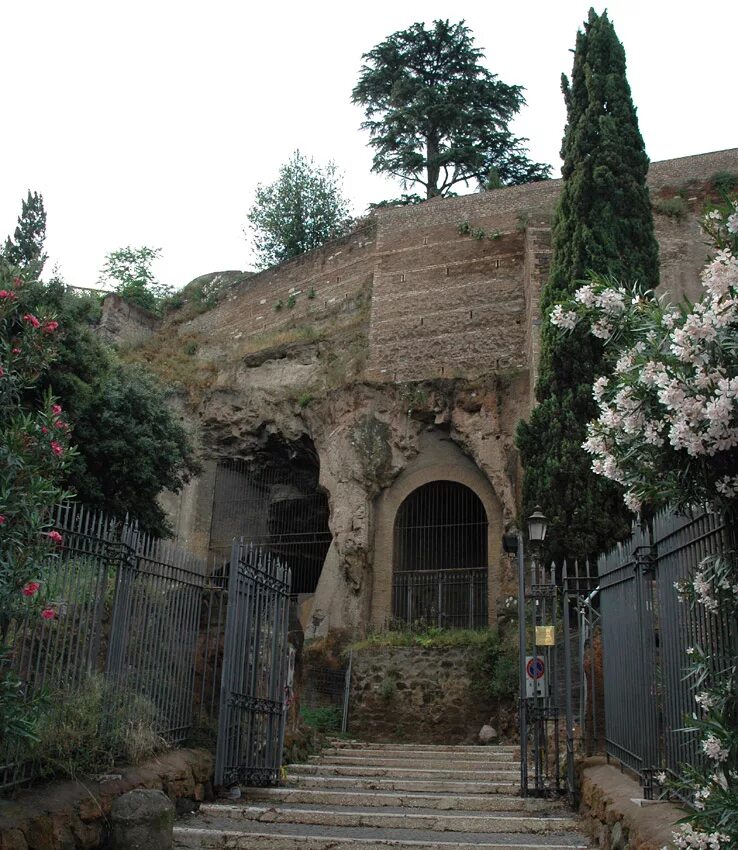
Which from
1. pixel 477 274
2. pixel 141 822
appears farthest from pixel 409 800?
pixel 477 274

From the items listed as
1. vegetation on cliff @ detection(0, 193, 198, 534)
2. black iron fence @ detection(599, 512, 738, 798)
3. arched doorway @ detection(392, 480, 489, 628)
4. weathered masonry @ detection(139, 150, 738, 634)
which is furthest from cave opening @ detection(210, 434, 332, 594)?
black iron fence @ detection(599, 512, 738, 798)

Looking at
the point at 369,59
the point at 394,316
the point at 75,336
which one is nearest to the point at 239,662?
the point at 75,336

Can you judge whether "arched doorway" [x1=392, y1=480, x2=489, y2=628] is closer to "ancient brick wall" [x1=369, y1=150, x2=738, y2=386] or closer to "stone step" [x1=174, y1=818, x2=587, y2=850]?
"ancient brick wall" [x1=369, y1=150, x2=738, y2=386]

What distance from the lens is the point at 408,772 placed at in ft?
30.5

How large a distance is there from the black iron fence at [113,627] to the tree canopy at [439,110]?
27236 mm

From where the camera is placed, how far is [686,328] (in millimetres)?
4070

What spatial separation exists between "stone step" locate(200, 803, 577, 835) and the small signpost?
127 cm

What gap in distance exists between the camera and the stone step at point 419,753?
36.0 ft

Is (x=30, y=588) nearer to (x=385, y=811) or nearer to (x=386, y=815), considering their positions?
(x=386, y=815)

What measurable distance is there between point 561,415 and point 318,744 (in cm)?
740

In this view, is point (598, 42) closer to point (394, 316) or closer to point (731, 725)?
point (394, 316)

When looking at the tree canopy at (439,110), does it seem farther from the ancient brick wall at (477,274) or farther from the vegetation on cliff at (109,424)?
the vegetation on cliff at (109,424)

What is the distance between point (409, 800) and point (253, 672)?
72.4 inches

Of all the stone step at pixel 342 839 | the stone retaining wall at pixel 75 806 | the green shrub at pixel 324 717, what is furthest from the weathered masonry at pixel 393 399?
the stone retaining wall at pixel 75 806
